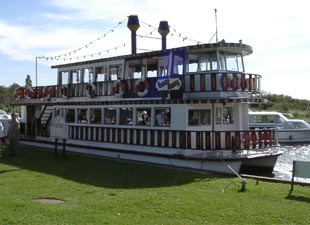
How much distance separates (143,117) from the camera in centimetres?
1939

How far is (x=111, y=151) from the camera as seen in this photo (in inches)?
794

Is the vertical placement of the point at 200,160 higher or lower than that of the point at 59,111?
lower

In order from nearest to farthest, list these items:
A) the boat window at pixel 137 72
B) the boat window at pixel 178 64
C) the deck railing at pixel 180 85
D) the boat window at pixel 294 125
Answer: the deck railing at pixel 180 85 < the boat window at pixel 178 64 < the boat window at pixel 137 72 < the boat window at pixel 294 125

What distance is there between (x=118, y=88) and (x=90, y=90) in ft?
8.07

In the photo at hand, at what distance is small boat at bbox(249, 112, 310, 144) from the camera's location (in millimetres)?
37594

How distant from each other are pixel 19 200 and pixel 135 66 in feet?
41.3

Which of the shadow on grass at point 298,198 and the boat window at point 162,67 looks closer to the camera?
the shadow on grass at point 298,198

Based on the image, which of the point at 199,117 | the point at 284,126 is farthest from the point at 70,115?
the point at 284,126

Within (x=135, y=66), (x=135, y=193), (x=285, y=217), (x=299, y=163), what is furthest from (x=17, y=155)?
(x=285, y=217)

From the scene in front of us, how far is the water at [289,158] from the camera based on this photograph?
19.3 m

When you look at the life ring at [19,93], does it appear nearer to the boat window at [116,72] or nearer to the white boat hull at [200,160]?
the boat window at [116,72]

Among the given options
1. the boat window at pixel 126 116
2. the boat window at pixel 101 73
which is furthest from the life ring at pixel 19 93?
the boat window at pixel 126 116

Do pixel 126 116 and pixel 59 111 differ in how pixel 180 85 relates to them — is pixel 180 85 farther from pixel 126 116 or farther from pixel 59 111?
pixel 59 111

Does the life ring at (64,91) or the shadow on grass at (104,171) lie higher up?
the life ring at (64,91)
